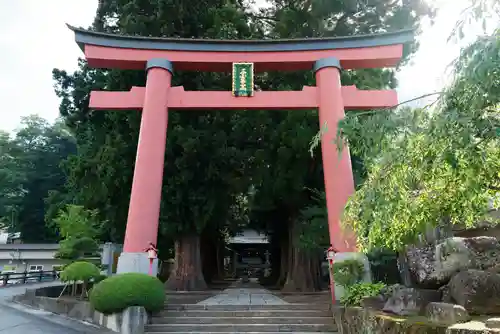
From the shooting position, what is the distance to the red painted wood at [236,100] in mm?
9586

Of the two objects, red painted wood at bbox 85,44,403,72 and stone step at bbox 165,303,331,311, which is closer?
stone step at bbox 165,303,331,311

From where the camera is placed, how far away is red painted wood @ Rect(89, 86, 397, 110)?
31.4 ft

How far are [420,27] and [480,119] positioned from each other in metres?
11.0

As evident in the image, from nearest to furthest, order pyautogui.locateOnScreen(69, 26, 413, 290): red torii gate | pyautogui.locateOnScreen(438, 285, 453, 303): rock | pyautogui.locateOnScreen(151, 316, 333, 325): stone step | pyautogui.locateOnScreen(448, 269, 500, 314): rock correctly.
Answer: pyautogui.locateOnScreen(448, 269, 500, 314): rock
pyautogui.locateOnScreen(438, 285, 453, 303): rock
pyautogui.locateOnScreen(151, 316, 333, 325): stone step
pyautogui.locateOnScreen(69, 26, 413, 290): red torii gate

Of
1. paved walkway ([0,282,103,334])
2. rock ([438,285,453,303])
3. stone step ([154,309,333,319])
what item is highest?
rock ([438,285,453,303])

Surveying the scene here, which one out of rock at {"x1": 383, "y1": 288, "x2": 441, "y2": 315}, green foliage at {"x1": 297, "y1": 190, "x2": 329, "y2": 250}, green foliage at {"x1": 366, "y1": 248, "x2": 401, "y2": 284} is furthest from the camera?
green foliage at {"x1": 297, "y1": 190, "x2": 329, "y2": 250}

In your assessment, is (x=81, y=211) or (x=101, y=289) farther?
(x=81, y=211)

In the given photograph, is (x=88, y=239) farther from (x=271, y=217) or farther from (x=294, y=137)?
(x=271, y=217)

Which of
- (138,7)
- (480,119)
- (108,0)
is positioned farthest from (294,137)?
(108,0)

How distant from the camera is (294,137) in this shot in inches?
415

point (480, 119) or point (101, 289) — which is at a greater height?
point (480, 119)

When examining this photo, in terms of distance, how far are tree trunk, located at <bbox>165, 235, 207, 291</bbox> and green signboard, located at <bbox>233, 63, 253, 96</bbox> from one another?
18.5 ft

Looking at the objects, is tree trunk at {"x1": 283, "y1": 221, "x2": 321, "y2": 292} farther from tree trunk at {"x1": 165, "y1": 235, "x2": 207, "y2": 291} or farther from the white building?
the white building

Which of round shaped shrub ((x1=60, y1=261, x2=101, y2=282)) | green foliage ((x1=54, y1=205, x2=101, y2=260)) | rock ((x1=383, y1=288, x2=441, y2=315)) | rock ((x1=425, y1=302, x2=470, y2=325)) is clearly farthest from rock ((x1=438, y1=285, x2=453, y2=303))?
green foliage ((x1=54, y1=205, x2=101, y2=260))
